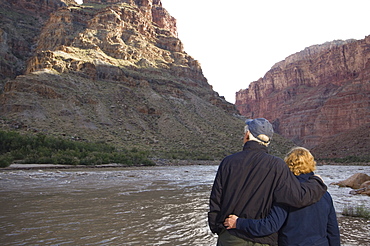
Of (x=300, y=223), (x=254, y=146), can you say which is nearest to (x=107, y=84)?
(x=254, y=146)

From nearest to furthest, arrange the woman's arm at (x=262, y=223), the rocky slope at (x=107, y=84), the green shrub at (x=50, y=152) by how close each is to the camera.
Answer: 1. the woman's arm at (x=262, y=223)
2. the green shrub at (x=50, y=152)
3. the rocky slope at (x=107, y=84)

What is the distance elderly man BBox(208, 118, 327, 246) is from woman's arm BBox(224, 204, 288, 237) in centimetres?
7

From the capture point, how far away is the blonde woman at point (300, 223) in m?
2.44

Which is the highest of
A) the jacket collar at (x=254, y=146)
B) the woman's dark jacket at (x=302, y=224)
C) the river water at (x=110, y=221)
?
the jacket collar at (x=254, y=146)

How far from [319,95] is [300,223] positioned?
163 meters

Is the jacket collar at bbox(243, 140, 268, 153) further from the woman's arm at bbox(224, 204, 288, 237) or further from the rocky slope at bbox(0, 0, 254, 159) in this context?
the rocky slope at bbox(0, 0, 254, 159)

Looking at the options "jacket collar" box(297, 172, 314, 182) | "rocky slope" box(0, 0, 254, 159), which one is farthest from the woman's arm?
"rocky slope" box(0, 0, 254, 159)

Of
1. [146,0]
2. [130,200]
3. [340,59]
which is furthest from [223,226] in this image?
[340,59]

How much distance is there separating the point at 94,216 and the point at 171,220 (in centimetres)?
208

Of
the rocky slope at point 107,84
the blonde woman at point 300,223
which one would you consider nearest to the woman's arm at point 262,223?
the blonde woman at point 300,223

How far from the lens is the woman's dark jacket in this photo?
2457mm

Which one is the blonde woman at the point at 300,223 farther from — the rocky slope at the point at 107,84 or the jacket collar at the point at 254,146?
the rocky slope at the point at 107,84

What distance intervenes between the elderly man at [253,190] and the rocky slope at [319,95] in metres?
120

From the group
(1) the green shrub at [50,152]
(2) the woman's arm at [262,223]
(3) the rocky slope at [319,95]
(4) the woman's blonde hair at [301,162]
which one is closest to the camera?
(2) the woman's arm at [262,223]
